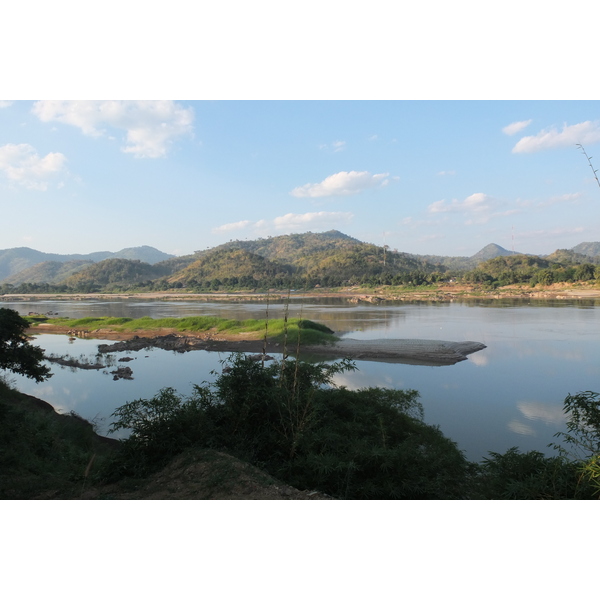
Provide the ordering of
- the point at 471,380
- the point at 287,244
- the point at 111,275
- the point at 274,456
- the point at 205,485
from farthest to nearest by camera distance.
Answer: the point at 287,244
the point at 111,275
the point at 471,380
the point at 274,456
the point at 205,485

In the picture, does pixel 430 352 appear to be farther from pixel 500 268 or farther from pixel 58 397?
pixel 500 268

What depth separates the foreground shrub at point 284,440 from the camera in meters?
3.60

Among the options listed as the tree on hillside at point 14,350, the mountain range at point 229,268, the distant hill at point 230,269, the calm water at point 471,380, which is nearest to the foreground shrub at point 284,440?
the calm water at point 471,380

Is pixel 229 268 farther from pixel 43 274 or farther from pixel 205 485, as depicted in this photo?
pixel 205 485

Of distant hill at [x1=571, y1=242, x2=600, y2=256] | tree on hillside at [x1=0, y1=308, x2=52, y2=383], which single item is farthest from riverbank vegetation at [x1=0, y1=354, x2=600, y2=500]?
distant hill at [x1=571, y1=242, x2=600, y2=256]

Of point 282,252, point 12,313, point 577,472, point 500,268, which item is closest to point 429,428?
point 577,472

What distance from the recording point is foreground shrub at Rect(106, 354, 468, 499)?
3598 millimetres

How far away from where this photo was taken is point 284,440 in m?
4.12

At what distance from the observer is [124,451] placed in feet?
12.5

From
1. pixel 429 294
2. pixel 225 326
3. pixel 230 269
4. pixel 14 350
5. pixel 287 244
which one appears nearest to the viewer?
pixel 14 350

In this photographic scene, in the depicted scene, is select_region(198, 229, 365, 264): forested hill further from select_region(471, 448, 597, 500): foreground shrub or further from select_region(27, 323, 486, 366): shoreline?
select_region(471, 448, 597, 500): foreground shrub

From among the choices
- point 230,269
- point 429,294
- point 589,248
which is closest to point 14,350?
point 429,294

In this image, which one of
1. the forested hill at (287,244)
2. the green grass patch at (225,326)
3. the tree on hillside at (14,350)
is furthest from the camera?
the forested hill at (287,244)

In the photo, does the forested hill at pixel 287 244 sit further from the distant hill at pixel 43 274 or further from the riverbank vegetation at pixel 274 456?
the riverbank vegetation at pixel 274 456
